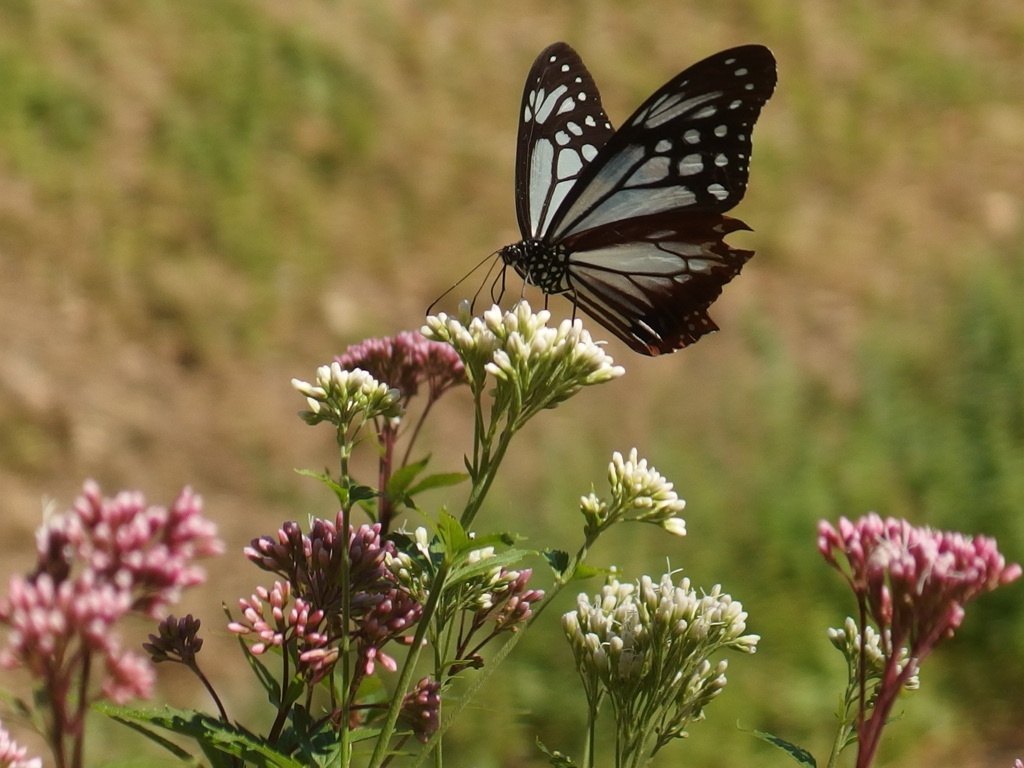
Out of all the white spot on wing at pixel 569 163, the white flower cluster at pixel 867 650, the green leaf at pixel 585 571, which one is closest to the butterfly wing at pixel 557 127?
the white spot on wing at pixel 569 163

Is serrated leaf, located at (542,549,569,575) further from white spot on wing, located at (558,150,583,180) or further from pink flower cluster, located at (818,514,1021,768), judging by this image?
white spot on wing, located at (558,150,583,180)

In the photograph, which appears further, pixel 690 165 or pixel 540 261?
pixel 540 261

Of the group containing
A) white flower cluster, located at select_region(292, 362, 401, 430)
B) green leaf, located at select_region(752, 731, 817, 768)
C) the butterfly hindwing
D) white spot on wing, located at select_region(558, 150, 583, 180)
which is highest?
white spot on wing, located at select_region(558, 150, 583, 180)

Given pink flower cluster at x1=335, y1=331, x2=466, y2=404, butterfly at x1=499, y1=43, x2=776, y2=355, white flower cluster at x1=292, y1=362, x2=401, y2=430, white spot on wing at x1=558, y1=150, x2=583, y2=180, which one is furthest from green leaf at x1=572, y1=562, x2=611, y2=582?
white spot on wing at x1=558, y1=150, x2=583, y2=180

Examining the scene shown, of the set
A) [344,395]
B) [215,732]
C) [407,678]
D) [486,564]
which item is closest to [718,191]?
[344,395]

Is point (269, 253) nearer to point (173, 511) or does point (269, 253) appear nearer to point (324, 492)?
point (324, 492)

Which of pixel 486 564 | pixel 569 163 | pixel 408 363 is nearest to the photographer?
pixel 486 564

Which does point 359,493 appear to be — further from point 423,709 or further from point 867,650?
point 867,650
